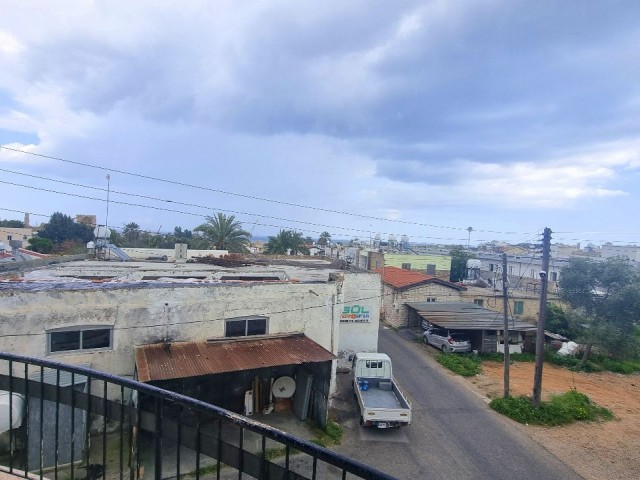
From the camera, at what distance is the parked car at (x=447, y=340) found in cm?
2381

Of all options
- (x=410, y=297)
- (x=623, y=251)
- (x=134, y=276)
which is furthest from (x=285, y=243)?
(x=623, y=251)

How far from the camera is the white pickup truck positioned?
13180 millimetres

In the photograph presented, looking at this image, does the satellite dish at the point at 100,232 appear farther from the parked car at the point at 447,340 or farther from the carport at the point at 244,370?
the parked car at the point at 447,340

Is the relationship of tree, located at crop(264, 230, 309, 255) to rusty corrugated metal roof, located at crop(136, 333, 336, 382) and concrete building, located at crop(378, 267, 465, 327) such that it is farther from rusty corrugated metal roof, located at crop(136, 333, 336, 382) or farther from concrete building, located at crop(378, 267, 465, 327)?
rusty corrugated metal roof, located at crop(136, 333, 336, 382)

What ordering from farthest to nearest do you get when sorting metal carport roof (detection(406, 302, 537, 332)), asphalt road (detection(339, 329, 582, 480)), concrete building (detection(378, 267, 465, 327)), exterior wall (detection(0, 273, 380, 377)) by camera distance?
concrete building (detection(378, 267, 465, 327)) → metal carport roof (detection(406, 302, 537, 332)) → asphalt road (detection(339, 329, 582, 480)) → exterior wall (detection(0, 273, 380, 377))

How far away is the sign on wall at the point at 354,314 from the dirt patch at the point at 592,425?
6076mm

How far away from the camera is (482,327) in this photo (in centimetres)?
2373

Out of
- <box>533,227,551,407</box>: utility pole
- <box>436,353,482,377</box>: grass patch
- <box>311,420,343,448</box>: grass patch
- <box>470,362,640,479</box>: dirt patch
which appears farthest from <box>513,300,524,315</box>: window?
<box>311,420,343,448</box>: grass patch

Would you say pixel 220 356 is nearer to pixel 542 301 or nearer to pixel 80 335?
pixel 80 335

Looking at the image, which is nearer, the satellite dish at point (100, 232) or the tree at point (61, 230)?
the satellite dish at point (100, 232)

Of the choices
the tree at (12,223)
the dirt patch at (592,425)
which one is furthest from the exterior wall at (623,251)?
the tree at (12,223)

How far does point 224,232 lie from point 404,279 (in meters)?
15.9

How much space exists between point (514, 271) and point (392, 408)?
40.5 metres

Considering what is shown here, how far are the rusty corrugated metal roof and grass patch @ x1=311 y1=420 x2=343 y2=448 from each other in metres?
2.58
